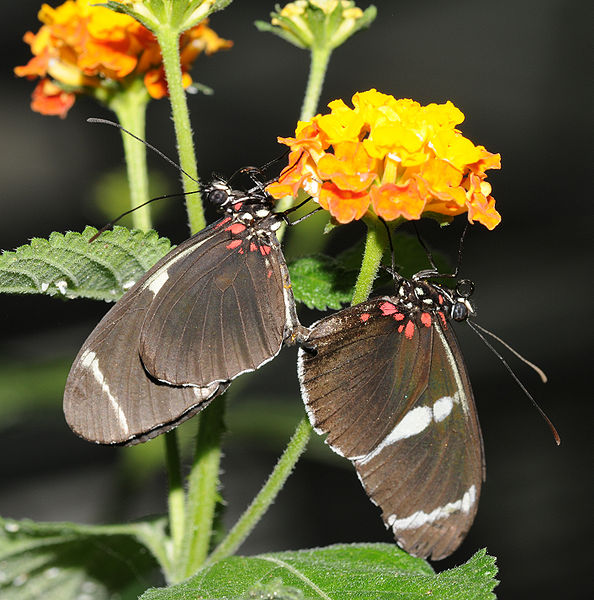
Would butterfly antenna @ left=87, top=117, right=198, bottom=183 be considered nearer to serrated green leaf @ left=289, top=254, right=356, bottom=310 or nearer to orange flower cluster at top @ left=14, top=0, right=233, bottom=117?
orange flower cluster at top @ left=14, top=0, right=233, bottom=117

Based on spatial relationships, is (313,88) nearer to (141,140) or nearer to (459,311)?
(141,140)

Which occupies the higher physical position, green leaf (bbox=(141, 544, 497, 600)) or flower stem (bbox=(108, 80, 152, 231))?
flower stem (bbox=(108, 80, 152, 231))

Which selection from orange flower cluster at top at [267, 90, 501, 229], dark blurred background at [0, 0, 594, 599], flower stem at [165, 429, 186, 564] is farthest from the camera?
dark blurred background at [0, 0, 594, 599]

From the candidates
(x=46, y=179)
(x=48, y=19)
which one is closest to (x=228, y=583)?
(x=48, y=19)

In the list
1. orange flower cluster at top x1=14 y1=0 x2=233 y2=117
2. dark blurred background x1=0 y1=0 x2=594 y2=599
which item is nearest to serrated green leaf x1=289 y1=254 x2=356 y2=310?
orange flower cluster at top x1=14 y1=0 x2=233 y2=117

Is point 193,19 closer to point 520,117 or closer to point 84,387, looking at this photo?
point 84,387
